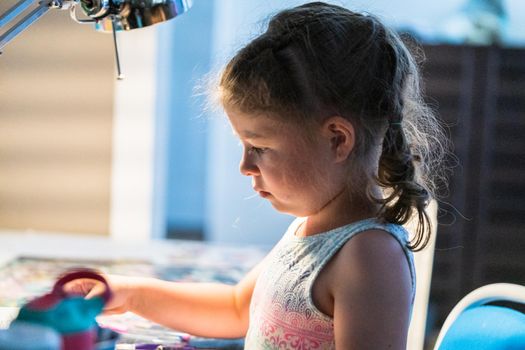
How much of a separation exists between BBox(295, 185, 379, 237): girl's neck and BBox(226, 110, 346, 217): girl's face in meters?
0.02

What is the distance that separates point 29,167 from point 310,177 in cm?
116

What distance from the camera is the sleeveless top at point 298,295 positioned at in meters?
0.90

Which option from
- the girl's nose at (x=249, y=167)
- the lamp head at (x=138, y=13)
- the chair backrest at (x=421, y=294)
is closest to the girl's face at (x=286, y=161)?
the girl's nose at (x=249, y=167)

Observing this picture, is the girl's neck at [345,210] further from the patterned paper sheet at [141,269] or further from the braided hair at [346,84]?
the patterned paper sheet at [141,269]

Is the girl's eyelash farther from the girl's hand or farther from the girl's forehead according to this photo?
the girl's hand

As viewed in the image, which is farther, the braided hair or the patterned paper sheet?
the patterned paper sheet

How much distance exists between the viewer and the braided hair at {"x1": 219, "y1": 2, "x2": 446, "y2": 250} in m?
0.90

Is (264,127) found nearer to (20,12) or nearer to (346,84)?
(346,84)

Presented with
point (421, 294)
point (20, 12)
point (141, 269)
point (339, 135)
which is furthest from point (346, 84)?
point (141, 269)

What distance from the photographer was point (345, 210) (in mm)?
957

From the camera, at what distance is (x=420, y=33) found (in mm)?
3064

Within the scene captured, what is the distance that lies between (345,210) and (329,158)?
7 cm

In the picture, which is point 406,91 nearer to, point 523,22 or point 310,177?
point 310,177

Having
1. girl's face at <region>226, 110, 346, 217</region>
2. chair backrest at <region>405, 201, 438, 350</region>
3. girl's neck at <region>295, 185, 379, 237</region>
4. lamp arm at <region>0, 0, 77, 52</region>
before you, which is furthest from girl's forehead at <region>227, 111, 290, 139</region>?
chair backrest at <region>405, 201, 438, 350</region>
